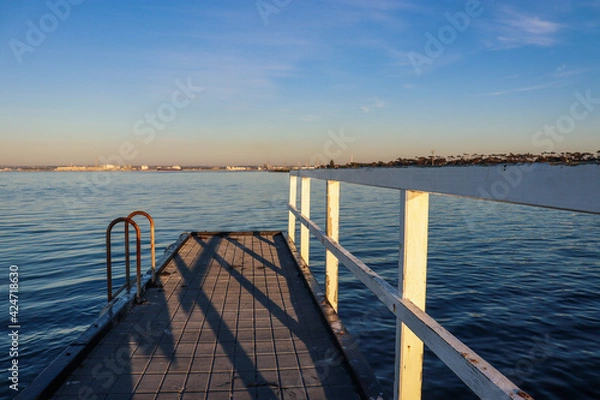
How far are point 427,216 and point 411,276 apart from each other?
1.28 feet

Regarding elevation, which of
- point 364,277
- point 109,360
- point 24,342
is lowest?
point 24,342

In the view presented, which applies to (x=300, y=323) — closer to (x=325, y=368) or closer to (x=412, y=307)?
(x=325, y=368)

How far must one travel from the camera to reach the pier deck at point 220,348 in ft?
10.5

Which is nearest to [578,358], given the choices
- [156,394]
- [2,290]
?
[156,394]

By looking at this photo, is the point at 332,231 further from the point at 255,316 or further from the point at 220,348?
the point at 220,348

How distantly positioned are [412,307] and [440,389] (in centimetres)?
430

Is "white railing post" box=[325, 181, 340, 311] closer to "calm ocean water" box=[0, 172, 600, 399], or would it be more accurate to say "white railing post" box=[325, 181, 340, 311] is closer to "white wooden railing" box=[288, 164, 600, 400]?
"white wooden railing" box=[288, 164, 600, 400]

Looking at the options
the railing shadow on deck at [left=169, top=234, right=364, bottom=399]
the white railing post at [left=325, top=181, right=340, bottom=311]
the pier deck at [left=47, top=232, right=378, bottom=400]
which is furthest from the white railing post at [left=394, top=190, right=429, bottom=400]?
the white railing post at [left=325, top=181, right=340, bottom=311]

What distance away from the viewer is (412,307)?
7.55 ft

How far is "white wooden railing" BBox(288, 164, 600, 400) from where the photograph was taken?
48.0 inches

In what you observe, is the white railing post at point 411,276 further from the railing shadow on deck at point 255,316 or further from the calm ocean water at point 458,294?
the calm ocean water at point 458,294

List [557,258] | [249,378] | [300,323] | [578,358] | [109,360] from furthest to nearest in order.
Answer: [557,258], [578,358], [300,323], [109,360], [249,378]

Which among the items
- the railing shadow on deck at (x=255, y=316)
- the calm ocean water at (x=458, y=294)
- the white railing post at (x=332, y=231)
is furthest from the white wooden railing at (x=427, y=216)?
the calm ocean water at (x=458, y=294)

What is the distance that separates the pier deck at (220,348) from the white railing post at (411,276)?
0.66 meters
